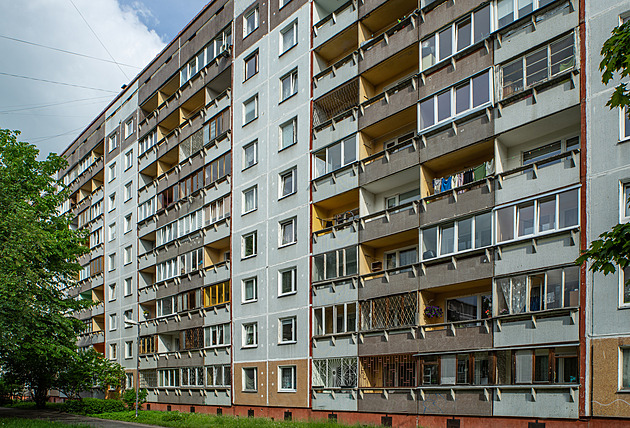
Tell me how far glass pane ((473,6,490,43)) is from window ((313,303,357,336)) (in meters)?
11.7

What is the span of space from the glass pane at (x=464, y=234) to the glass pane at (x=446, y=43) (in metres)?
6.60

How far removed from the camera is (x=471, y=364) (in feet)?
70.4

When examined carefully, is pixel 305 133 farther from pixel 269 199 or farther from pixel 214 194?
pixel 214 194

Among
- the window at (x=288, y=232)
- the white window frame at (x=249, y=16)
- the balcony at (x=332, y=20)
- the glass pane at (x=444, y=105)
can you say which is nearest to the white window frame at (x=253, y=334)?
the window at (x=288, y=232)

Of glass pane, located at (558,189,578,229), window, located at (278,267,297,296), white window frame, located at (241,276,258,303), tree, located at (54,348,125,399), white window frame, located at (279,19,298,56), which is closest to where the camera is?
glass pane, located at (558,189,578,229)

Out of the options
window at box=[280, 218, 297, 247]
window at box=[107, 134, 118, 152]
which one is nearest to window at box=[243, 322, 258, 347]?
window at box=[280, 218, 297, 247]

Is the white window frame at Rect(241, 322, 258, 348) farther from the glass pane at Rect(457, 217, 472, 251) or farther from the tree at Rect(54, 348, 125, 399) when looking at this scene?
the glass pane at Rect(457, 217, 472, 251)

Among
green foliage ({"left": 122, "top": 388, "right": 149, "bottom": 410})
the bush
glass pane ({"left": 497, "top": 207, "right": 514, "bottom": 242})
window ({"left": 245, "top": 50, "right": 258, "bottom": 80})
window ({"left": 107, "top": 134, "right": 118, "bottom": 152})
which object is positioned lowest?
the bush

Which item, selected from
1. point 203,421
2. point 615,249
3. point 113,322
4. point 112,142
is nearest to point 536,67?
point 615,249

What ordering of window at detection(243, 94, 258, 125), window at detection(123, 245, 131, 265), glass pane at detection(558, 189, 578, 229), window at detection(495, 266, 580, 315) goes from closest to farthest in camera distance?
window at detection(495, 266, 580, 315) < glass pane at detection(558, 189, 578, 229) < window at detection(243, 94, 258, 125) < window at detection(123, 245, 131, 265)

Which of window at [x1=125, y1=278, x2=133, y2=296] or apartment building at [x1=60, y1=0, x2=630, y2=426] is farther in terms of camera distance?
window at [x1=125, y1=278, x2=133, y2=296]

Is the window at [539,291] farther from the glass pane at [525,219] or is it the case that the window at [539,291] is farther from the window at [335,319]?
the window at [335,319]

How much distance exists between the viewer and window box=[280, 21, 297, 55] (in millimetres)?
33281

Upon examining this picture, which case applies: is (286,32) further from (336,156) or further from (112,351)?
(112,351)
